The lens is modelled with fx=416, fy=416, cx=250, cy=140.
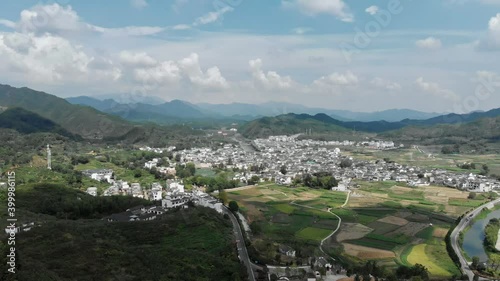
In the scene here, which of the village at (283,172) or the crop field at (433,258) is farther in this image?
the village at (283,172)

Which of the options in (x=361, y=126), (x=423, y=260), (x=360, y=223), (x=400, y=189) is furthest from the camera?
(x=361, y=126)

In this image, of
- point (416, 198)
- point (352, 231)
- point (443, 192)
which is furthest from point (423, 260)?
point (443, 192)

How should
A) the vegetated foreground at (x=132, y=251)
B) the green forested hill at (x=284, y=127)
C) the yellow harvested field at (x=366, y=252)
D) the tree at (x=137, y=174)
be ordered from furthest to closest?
the green forested hill at (x=284, y=127) → the tree at (x=137, y=174) → the yellow harvested field at (x=366, y=252) → the vegetated foreground at (x=132, y=251)

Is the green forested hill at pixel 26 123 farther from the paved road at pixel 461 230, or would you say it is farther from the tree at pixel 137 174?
the paved road at pixel 461 230

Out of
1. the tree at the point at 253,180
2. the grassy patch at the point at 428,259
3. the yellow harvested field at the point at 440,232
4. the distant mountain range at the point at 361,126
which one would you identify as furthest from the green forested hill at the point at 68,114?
the grassy patch at the point at 428,259

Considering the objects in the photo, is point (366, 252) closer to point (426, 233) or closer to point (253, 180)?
point (426, 233)

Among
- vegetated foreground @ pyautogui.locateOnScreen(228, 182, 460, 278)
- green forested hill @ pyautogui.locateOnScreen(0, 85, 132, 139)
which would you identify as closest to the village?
vegetated foreground @ pyautogui.locateOnScreen(228, 182, 460, 278)

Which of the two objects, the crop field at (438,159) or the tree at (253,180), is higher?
the crop field at (438,159)
